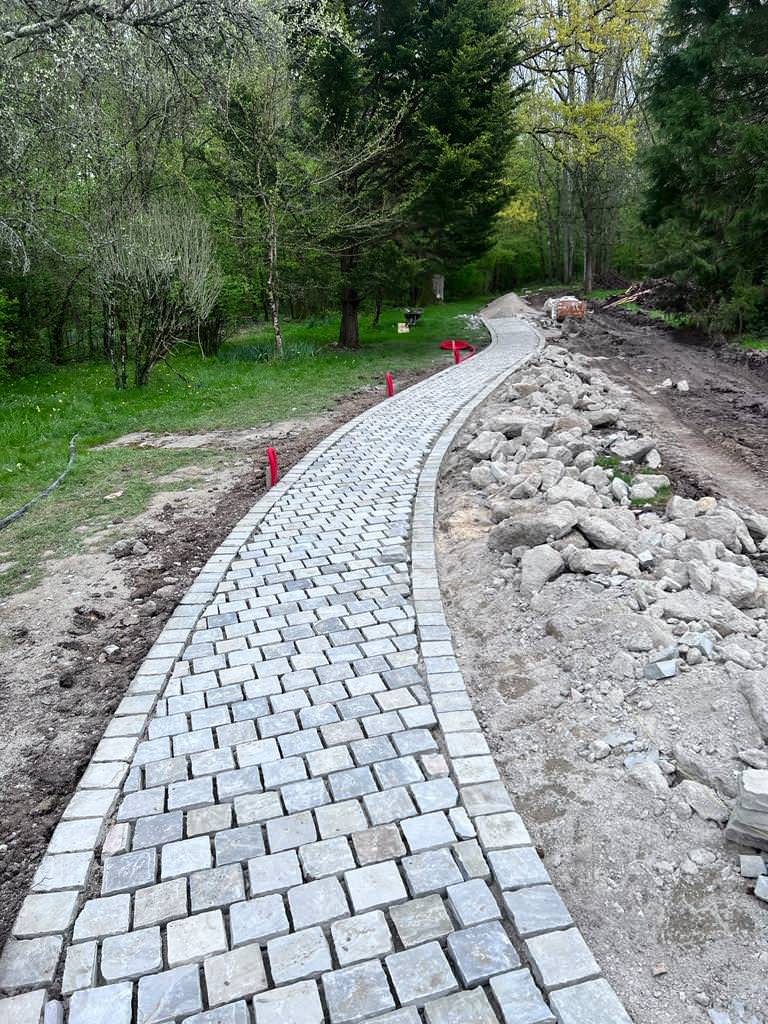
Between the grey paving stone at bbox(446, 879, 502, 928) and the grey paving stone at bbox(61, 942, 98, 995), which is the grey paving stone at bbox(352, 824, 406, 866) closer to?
the grey paving stone at bbox(446, 879, 502, 928)

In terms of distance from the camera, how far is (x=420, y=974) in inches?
93.5

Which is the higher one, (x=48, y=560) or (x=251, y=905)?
(x=48, y=560)

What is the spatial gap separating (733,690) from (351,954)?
224 centimetres

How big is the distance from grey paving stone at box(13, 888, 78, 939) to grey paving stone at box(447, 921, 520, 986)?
1450 millimetres

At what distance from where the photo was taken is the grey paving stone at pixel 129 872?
2768mm

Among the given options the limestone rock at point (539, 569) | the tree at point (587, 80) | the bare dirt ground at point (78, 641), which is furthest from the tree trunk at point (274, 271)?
the limestone rock at point (539, 569)

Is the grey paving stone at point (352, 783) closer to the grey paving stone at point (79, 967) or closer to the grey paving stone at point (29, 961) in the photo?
the grey paving stone at point (79, 967)

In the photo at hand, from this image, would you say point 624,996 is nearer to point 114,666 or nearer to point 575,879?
point 575,879

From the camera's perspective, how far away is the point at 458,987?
7.66 feet

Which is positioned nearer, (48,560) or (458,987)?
(458,987)

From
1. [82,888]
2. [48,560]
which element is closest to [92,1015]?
[82,888]

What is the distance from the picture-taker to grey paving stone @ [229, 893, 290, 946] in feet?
8.32

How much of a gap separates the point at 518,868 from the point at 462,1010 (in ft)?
2.03

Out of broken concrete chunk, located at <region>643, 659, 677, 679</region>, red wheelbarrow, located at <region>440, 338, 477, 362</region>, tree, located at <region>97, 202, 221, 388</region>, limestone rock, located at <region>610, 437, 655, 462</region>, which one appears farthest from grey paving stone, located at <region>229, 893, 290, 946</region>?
red wheelbarrow, located at <region>440, 338, 477, 362</region>
